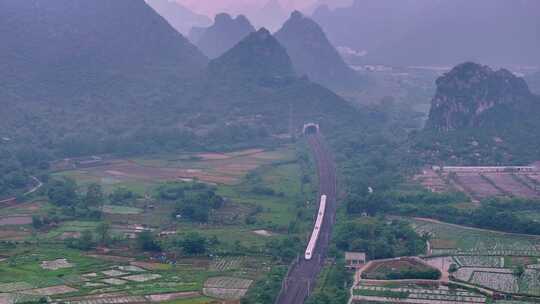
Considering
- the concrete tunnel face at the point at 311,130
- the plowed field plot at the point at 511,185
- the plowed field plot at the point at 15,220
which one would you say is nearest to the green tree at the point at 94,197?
the plowed field plot at the point at 15,220

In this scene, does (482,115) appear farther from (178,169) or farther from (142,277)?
(142,277)

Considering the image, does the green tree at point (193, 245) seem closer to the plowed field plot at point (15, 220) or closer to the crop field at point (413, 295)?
the crop field at point (413, 295)

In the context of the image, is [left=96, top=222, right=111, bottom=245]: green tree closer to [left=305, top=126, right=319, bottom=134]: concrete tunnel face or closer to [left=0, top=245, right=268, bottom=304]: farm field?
[left=0, top=245, right=268, bottom=304]: farm field

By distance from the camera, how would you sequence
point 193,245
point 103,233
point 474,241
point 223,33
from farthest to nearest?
1. point 223,33
2. point 474,241
3. point 103,233
4. point 193,245

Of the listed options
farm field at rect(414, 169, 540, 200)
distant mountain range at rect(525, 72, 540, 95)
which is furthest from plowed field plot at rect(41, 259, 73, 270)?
distant mountain range at rect(525, 72, 540, 95)

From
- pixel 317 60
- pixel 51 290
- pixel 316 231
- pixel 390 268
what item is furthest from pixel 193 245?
pixel 317 60

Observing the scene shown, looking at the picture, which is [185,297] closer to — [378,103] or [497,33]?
[378,103]

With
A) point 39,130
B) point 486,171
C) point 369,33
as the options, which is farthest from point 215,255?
point 369,33
